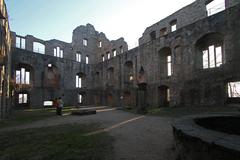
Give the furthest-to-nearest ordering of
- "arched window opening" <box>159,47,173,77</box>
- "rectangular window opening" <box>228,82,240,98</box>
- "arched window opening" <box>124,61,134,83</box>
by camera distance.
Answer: "arched window opening" <box>124,61,134,83</box> < "arched window opening" <box>159,47,173,77</box> < "rectangular window opening" <box>228,82,240,98</box>

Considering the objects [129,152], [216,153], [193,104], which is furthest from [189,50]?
[216,153]

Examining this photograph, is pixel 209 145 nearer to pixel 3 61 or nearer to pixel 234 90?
pixel 3 61

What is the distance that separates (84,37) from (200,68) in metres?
21.8

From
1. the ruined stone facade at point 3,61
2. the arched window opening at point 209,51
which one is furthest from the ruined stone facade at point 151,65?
the ruined stone facade at point 3,61

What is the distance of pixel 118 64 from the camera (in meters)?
23.5

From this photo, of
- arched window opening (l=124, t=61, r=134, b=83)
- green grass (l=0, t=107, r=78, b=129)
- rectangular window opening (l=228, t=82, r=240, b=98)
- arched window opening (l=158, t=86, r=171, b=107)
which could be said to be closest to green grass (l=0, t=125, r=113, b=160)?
green grass (l=0, t=107, r=78, b=129)

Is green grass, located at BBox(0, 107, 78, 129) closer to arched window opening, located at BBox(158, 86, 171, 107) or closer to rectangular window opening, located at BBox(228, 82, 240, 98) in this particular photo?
arched window opening, located at BBox(158, 86, 171, 107)

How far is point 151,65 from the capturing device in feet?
60.9

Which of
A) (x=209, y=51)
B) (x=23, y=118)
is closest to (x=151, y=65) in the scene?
(x=209, y=51)

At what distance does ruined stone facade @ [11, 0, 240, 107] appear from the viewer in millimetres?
12430

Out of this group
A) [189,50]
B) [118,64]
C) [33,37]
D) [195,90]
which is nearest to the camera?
[195,90]

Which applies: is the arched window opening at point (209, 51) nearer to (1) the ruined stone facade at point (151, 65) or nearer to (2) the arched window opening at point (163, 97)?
(1) the ruined stone facade at point (151, 65)

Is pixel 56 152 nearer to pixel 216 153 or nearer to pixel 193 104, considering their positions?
pixel 216 153

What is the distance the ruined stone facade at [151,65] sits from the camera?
12430mm
